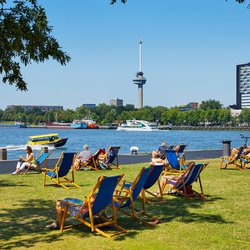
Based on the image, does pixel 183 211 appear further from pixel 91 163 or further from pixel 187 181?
pixel 91 163

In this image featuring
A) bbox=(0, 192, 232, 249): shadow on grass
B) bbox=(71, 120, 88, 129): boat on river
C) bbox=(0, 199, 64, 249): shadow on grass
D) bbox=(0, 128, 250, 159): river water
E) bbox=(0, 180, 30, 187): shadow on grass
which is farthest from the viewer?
bbox=(71, 120, 88, 129): boat on river

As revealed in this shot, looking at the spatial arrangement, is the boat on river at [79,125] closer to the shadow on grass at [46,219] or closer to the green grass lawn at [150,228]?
the green grass lawn at [150,228]

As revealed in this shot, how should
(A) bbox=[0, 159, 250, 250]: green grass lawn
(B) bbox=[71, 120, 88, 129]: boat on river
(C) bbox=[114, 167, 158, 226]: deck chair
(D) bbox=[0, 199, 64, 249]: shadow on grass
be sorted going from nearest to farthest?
(A) bbox=[0, 159, 250, 250]: green grass lawn → (D) bbox=[0, 199, 64, 249]: shadow on grass → (C) bbox=[114, 167, 158, 226]: deck chair → (B) bbox=[71, 120, 88, 129]: boat on river

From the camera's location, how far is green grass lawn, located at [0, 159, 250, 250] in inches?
232

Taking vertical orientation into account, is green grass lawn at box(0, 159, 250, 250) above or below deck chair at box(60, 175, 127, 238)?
below

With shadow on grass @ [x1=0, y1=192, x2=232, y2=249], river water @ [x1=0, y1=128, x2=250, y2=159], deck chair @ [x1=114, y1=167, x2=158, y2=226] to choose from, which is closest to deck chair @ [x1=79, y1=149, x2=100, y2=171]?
shadow on grass @ [x1=0, y1=192, x2=232, y2=249]

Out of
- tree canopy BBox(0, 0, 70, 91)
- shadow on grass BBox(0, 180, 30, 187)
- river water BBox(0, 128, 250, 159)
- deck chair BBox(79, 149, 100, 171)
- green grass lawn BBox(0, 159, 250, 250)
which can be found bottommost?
river water BBox(0, 128, 250, 159)

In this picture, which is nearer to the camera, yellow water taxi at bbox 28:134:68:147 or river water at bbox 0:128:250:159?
river water at bbox 0:128:250:159

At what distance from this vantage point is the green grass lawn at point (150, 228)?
5.89 metres

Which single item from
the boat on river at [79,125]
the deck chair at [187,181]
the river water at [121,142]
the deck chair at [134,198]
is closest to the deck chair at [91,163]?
the deck chair at [187,181]

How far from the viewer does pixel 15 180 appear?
40.2 ft

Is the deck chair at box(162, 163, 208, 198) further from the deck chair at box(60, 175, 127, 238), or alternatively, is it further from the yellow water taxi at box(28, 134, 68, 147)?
the yellow water taxi at box(28, 134, 68, 147)

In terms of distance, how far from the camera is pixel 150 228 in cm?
671

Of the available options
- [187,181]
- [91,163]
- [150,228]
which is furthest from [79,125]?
[150,228]
